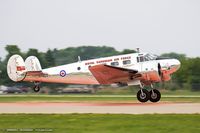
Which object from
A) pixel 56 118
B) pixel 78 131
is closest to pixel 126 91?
pixel 56 118

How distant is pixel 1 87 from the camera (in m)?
87.6

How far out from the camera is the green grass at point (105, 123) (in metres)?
20.2

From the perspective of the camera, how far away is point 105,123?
2222 centimetres

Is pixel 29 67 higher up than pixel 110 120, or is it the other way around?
pixel 29 67

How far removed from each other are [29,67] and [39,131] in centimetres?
2393

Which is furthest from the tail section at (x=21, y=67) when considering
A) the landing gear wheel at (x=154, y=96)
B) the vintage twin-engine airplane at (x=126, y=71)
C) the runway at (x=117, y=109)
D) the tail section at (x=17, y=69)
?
the landing gear wheel at (x=154, y=96)

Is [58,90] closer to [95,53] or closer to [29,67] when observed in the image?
[29,67]

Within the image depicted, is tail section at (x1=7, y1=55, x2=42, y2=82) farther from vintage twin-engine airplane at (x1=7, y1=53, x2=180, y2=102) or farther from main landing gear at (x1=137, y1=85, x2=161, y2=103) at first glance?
main landing gear at (x1=137, y1=85, x2=161, y2=103)

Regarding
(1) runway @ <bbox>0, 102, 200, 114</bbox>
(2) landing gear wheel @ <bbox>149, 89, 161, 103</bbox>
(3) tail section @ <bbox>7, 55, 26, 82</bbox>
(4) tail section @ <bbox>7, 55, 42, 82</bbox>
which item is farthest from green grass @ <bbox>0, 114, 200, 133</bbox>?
(3) tail section @ <bbox>7, 55, 26, 82</bbox>

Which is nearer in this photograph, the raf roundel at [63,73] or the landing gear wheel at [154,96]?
the landing gear wheel at [154,96]

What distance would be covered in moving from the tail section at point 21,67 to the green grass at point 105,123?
17.2 m

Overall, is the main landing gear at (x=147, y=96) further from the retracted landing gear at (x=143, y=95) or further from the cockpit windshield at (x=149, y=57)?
the cockpit windshield at (x=149, y=57)

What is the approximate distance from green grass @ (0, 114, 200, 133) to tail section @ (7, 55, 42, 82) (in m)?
17.2

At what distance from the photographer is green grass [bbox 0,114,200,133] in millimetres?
20172
